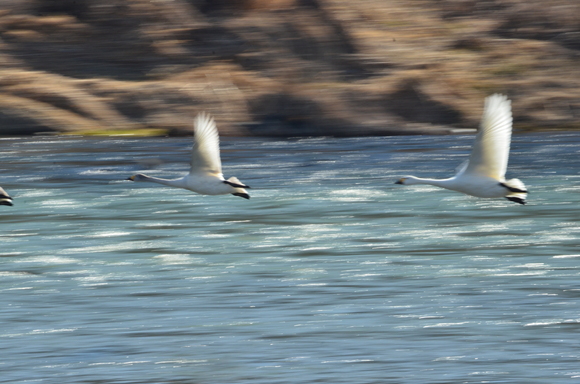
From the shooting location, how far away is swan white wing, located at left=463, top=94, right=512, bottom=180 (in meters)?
13.7

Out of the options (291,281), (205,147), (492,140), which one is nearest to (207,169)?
(205,147)

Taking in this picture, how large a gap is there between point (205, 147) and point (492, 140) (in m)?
3.73

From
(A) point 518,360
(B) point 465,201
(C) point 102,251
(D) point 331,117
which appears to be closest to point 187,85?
(D) point 331,117

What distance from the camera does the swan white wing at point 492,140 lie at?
45.0ft

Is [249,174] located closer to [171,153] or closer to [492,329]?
[171,153]

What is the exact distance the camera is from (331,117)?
4562cm

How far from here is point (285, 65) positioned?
49094 millimetres

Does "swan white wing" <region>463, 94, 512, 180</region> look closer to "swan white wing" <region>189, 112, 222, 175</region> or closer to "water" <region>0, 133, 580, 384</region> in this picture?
"water" <region>0, 133, 580, 384</region>

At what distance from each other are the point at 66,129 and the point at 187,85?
17.5ft

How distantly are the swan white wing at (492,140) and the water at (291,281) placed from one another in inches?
79.4

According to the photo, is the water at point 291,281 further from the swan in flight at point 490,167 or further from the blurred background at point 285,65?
the blurred background at point 285,65

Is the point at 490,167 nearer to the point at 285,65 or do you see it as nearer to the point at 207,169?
the point at 207,169

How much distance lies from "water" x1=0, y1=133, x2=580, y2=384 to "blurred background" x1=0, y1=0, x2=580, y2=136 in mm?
12727

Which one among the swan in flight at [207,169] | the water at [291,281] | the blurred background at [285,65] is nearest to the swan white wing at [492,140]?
the water at [291,281]
